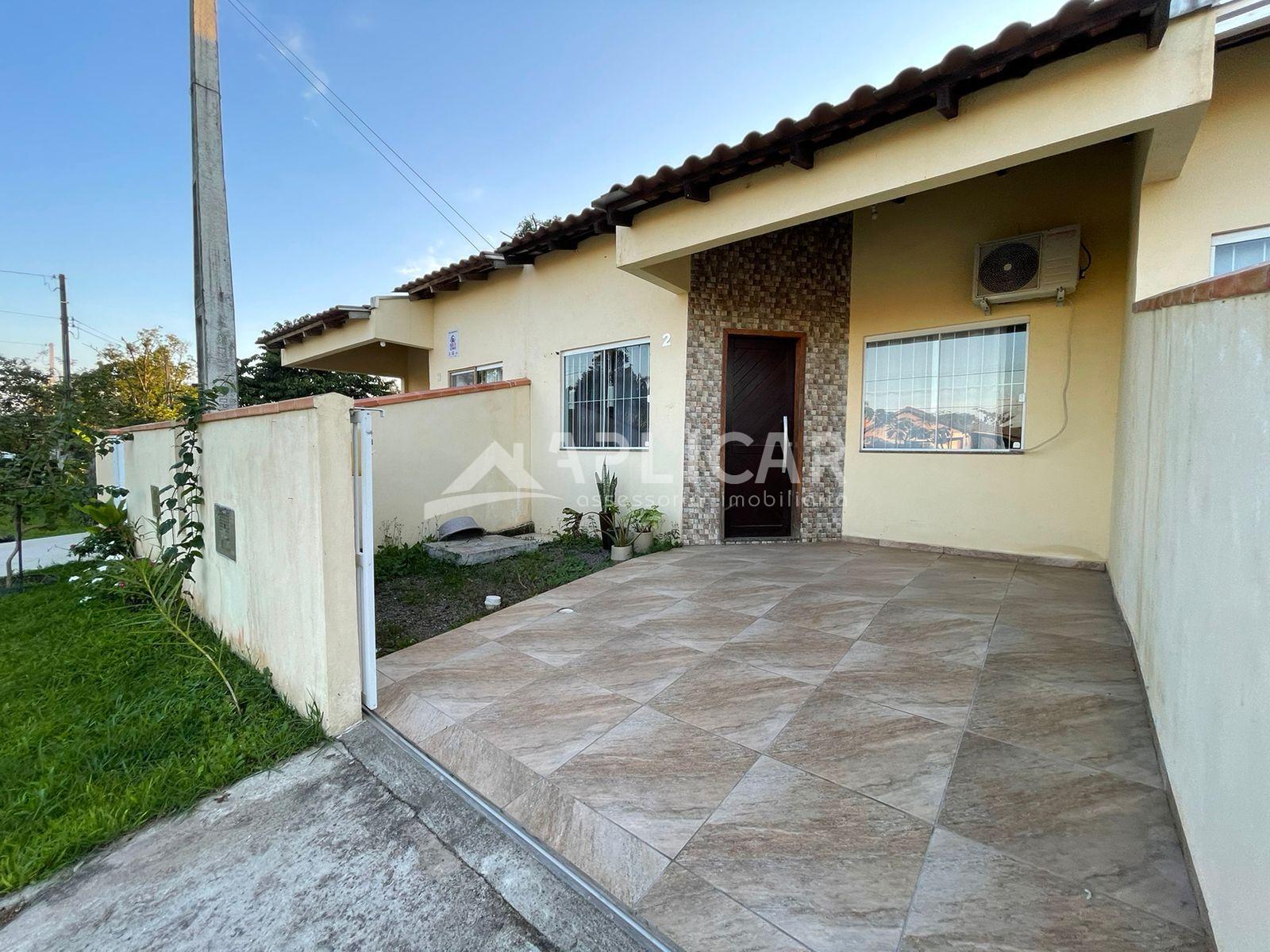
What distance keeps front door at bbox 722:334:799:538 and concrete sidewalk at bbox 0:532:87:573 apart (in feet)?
30.4

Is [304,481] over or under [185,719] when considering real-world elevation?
over

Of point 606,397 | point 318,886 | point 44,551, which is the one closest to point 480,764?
point 318,886

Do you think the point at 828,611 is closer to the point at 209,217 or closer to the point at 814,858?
the point at 814,858

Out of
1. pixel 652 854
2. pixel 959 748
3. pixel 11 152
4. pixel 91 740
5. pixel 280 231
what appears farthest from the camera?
pixel 280 231

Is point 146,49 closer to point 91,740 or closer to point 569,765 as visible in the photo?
point 91,740

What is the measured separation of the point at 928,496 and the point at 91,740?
23.7 ft

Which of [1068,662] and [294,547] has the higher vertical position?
[294,547]

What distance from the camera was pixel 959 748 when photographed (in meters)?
2.35

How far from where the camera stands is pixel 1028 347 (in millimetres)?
5438

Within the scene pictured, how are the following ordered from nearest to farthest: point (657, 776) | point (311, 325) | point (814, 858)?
point (814, 858)
point (657, 776)
point (311, 325)

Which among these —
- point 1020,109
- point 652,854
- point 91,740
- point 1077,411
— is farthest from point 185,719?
point 1077,411

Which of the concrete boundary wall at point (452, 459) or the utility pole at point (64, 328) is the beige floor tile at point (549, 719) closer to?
the concrete boundary wall at point (452, 459)

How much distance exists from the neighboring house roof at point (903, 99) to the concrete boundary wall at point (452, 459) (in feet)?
10.6

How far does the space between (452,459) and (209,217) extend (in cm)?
369
